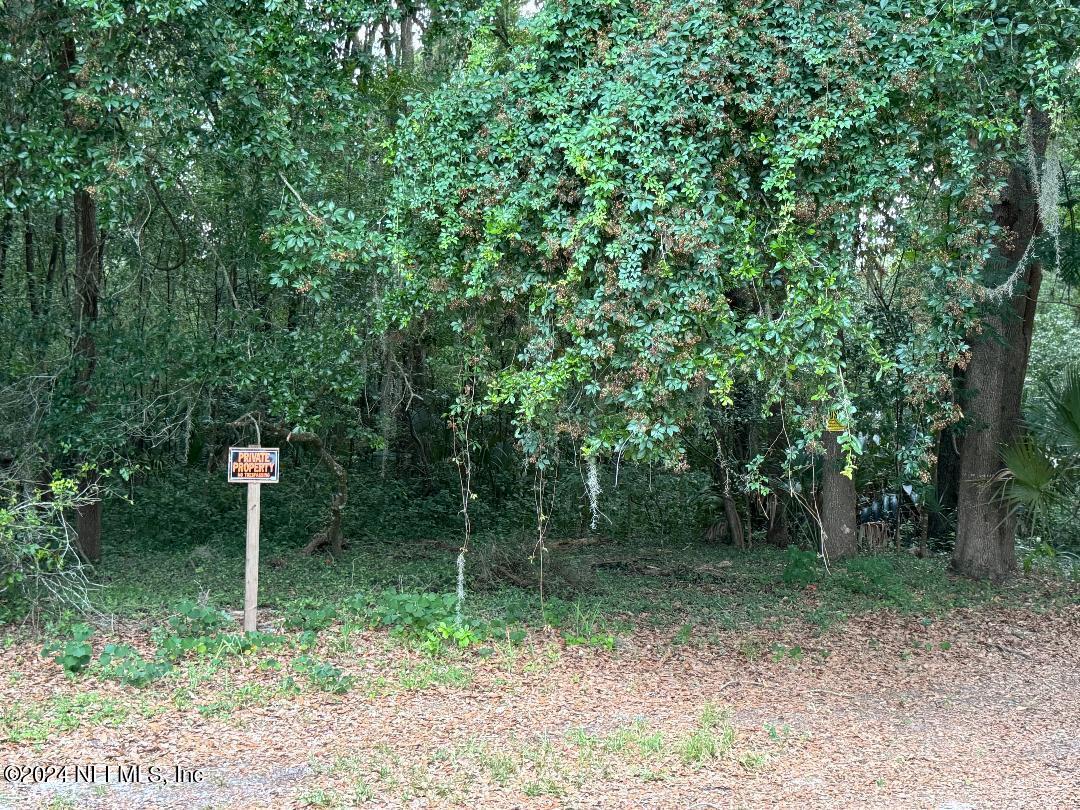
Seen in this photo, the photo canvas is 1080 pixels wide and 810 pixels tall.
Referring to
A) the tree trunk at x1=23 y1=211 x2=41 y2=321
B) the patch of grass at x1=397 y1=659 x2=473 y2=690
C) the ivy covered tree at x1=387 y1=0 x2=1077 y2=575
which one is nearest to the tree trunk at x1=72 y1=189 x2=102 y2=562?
the tree trunk at x1=23 y1=211 x2=41 y2=321

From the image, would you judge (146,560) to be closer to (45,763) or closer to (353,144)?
(353,144)

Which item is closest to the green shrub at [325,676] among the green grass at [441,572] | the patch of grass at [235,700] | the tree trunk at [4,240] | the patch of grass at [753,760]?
the patch of grass at [235,700]

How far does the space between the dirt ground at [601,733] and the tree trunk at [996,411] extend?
8.96 feet

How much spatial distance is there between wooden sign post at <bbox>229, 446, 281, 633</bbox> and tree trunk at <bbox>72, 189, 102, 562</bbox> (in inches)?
139

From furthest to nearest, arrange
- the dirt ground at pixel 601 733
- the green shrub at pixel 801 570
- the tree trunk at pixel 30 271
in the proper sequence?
the tree trunk at pixel 30 271
the green shrub at pixel 801 570
the dirt ground at pixel 601 733

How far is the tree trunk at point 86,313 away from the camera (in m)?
9.61

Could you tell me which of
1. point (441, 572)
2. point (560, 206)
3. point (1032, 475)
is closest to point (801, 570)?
point (1032, 475)

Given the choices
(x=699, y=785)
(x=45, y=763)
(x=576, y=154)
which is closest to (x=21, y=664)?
(x=45, y=763)

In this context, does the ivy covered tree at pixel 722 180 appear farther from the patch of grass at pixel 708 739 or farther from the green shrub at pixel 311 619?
the green shrub at pixel 311 619

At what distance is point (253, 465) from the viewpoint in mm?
6781

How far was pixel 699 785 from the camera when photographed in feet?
15.5

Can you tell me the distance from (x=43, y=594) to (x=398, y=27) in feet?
30.2

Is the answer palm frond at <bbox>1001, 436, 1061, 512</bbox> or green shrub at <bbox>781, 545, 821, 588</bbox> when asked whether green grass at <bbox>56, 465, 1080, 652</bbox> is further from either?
palm frond at <bbox>1001, 436, 1061, 512</bbox>

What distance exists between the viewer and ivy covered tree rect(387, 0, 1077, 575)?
5.94m
